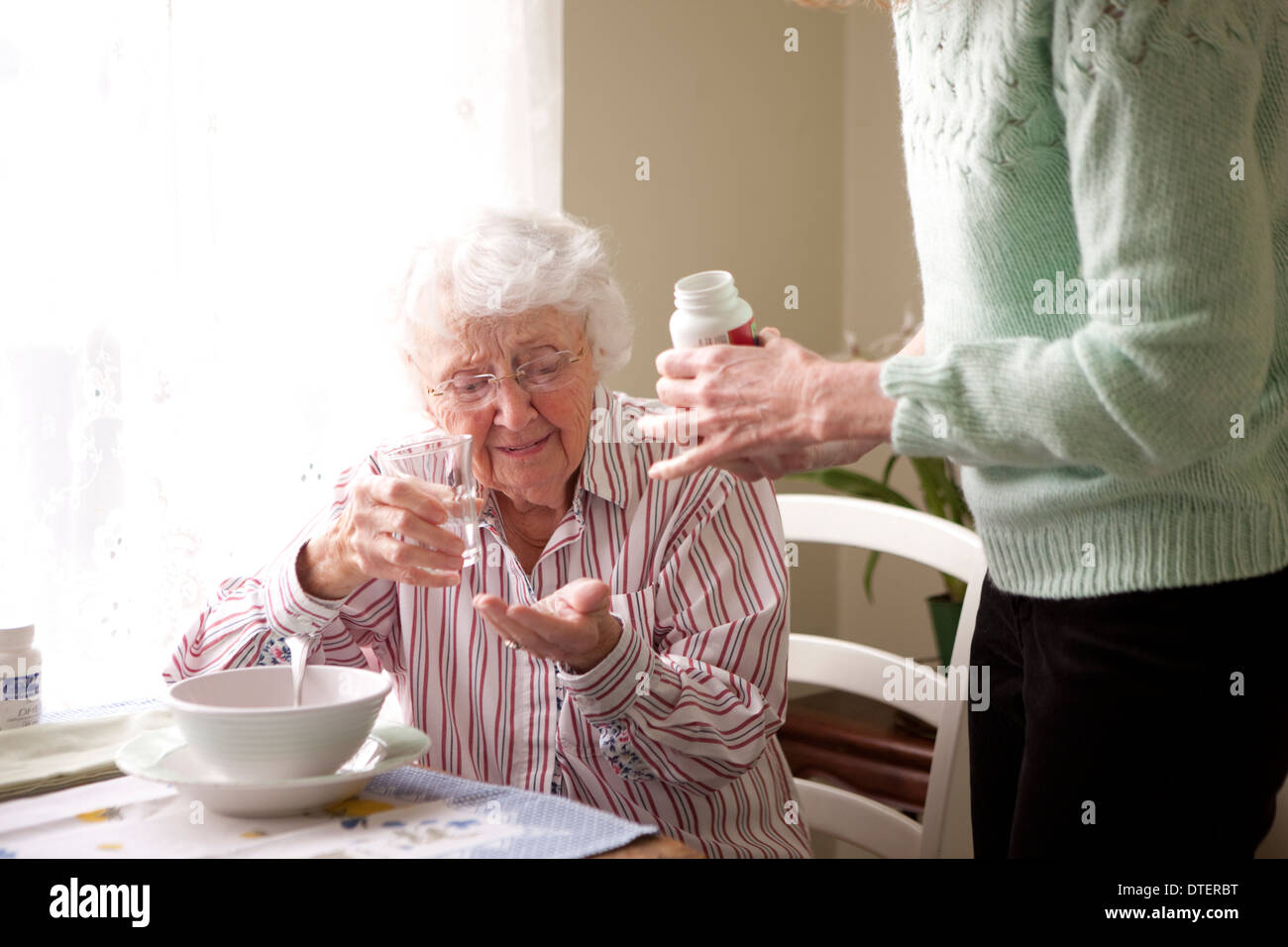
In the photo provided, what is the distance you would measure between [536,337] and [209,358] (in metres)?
0.60

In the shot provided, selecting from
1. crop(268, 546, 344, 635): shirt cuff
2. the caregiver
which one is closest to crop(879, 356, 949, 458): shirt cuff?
the caregiver

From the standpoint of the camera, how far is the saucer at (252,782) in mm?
923

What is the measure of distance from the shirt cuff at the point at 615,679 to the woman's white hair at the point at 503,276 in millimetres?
464

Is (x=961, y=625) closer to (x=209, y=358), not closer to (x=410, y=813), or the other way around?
(x=410, y=813)

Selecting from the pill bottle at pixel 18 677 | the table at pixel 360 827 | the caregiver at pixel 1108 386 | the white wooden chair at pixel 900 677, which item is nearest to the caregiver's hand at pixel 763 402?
the caregiver at pixel 1108 386

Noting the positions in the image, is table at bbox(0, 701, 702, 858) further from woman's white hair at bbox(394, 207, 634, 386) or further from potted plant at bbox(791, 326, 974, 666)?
potted plant at bbox(791, 326, 974, 666)

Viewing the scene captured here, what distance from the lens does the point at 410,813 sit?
37.9 inches

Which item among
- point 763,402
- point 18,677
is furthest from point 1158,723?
point 18,677

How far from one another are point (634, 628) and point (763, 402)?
1.35 feet

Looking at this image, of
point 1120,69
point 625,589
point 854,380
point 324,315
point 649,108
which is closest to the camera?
point 1120,69

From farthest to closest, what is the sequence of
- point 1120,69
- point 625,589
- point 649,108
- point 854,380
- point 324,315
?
point 649,108
point 324,315
point 625,589
point 854,380
point 1120,69

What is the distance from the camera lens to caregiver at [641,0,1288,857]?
0.81 m
